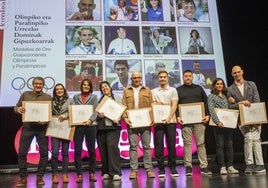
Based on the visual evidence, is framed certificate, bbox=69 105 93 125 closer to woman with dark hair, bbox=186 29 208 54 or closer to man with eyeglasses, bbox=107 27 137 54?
man with eyeglasses, bbox=107 27 137 54

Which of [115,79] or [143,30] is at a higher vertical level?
[143,30]

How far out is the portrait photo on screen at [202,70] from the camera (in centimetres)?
547

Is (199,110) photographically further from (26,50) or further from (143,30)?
(26,50)

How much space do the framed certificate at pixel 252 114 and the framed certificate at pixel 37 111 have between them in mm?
2472

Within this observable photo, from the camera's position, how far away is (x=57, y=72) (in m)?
5.20

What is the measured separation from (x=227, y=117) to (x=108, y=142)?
1580 mm

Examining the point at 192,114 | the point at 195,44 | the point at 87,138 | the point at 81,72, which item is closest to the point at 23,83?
the point at 81,72

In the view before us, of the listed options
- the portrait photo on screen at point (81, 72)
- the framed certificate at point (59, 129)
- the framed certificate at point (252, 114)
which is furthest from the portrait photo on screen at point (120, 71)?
the framed certificate at point (252, 114)

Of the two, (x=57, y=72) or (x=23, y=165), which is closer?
(x=23, y=165)

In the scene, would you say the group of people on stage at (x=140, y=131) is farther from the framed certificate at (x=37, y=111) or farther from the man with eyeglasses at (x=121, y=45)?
the man with eyeglasses at (x=121, y=45)

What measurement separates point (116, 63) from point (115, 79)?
10.7 inches

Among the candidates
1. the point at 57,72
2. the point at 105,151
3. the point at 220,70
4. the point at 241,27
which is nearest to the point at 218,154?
the point at 105,151

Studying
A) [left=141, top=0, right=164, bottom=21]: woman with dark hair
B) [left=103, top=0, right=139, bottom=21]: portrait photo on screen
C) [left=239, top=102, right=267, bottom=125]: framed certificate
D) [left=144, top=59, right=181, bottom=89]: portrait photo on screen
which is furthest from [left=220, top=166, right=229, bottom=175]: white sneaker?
[left=103, top=0, right=139, bottom=21]: portrait photo on screen

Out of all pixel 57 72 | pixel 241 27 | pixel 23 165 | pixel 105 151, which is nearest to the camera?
pixel 23 165
